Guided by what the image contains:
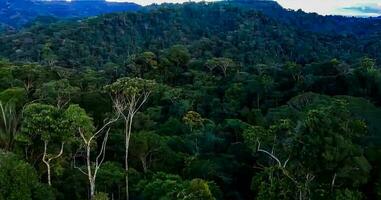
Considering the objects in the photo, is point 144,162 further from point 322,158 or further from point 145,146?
point 322,158

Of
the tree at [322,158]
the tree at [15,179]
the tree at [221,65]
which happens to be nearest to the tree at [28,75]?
the tree at [221,65]

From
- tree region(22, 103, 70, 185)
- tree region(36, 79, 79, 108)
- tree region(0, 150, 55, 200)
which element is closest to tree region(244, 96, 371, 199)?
tree region(22, 103, 70, 185)

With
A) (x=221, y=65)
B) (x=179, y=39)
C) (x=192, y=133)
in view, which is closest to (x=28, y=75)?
(x=192, y=133)

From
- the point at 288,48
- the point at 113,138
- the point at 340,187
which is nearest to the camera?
the point at 340,187

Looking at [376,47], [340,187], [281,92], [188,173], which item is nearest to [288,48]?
[376,47]

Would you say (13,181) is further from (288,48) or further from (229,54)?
(288,48)

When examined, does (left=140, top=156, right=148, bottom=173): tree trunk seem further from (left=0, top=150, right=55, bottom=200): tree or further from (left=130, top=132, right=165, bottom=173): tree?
(left=0, top=150, right=55, bottom=200): tree

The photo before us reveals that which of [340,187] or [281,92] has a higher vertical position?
[340,187]

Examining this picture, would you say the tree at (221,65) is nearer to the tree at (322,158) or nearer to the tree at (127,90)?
the tree at (127,90)
